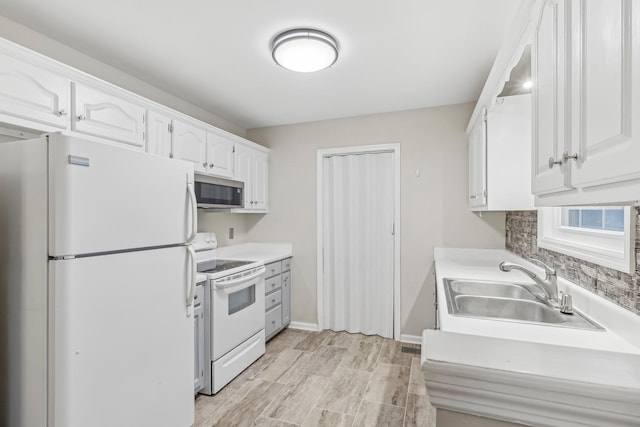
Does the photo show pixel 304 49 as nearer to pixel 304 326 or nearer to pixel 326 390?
pixel 326 390

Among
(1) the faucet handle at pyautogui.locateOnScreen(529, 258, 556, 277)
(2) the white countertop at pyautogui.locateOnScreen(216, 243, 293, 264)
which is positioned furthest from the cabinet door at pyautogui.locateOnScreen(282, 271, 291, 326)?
(1) the faucet handle at pyautogui.locateOnScreen(529, 258, 556, 277)

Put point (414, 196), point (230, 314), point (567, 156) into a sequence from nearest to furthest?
point (567, 156) → point (230, 314) → point (414, 196)

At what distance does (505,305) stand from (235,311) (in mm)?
1960

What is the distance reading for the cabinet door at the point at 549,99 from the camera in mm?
901

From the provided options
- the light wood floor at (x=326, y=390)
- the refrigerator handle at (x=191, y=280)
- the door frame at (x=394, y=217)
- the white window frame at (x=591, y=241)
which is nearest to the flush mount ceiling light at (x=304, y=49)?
the refrigerator handle at (x=191, y=280)

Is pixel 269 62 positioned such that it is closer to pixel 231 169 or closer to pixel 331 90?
pixel 331 90

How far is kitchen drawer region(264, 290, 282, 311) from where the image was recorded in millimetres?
3275

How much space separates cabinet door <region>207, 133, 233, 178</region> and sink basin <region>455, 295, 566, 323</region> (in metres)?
2.27

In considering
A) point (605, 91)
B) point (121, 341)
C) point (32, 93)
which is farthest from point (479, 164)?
point (32, 93)

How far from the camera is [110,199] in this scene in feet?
4.97

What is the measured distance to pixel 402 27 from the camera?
1874mm

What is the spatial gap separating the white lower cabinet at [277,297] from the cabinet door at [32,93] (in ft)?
6.85

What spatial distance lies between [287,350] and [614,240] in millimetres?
2678

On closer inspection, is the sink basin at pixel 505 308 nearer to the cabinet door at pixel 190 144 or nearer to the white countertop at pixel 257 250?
the white countertop at pixel 257 250
